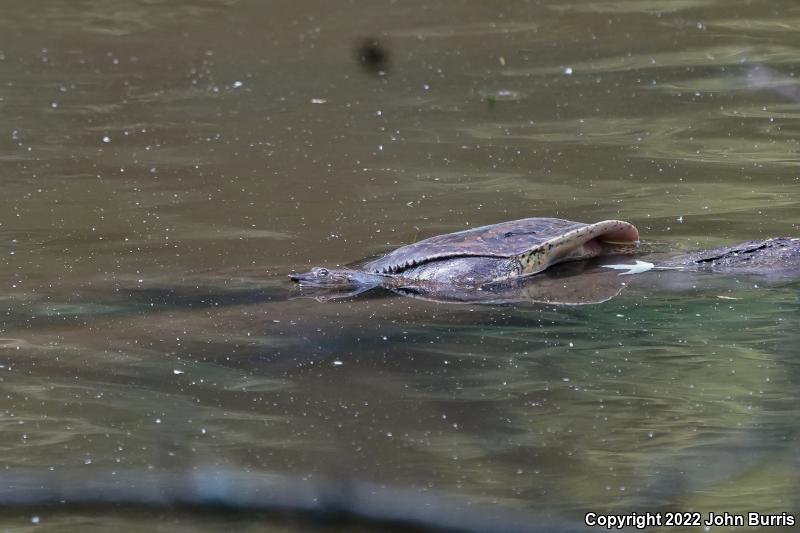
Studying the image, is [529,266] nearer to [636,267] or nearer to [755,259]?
[636,267]

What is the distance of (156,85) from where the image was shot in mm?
11031

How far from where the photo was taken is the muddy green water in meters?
4.42

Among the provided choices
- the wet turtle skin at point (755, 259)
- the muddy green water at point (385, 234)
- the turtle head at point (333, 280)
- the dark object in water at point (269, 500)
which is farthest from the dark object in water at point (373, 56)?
the dark object in water at point (269, 500)

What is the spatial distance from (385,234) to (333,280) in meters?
1.15

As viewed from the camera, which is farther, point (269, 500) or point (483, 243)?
point (483, 243)

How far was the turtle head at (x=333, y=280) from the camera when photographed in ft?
20.2

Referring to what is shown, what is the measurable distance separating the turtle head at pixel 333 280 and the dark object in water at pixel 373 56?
505 centimetres

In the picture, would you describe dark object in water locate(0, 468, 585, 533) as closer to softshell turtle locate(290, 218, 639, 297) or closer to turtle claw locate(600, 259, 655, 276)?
softshell turtle locate(290, 218, 639, 297)

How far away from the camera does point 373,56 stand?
1131cm

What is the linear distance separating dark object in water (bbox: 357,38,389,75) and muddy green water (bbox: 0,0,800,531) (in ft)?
0.28

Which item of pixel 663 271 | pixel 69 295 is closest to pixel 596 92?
pixel 663 271

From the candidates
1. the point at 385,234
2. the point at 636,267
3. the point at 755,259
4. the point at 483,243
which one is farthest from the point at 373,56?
the point at 755,259

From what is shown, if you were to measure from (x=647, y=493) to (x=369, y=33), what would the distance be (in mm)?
8465

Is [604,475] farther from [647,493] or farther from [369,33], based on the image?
[369,33]
